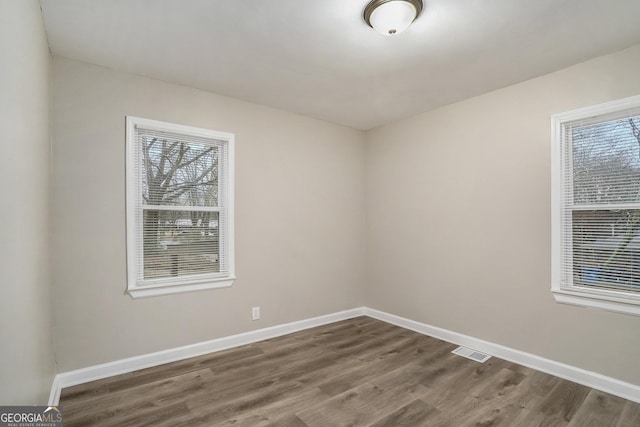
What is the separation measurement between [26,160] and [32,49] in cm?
64

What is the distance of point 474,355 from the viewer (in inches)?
124

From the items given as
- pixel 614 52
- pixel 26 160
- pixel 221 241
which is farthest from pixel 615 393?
pixel 26 160

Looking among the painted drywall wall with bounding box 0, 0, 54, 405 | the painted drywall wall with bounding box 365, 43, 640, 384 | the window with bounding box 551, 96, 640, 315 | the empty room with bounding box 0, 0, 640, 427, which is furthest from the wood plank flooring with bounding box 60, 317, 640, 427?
the window with bounding box 551, 96, 640, 315

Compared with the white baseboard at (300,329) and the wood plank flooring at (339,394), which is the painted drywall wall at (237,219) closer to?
the white baseboard at (300,329)

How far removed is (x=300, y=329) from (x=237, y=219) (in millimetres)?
1536

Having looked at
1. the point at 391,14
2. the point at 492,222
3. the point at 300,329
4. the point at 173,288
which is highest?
the point at 391,14

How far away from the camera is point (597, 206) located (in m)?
2.59

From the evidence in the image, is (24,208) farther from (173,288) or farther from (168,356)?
(168,356)

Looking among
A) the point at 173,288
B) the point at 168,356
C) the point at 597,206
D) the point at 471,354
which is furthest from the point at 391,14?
the point at 168,356

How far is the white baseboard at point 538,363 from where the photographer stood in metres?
2.42

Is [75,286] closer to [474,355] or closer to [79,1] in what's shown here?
[79,1]

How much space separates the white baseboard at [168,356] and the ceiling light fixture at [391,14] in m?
3.07

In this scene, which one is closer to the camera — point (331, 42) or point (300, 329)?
point (331, 42)

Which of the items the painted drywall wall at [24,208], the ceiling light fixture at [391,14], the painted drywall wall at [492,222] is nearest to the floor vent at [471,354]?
the painted drywall wall at [492,222]
